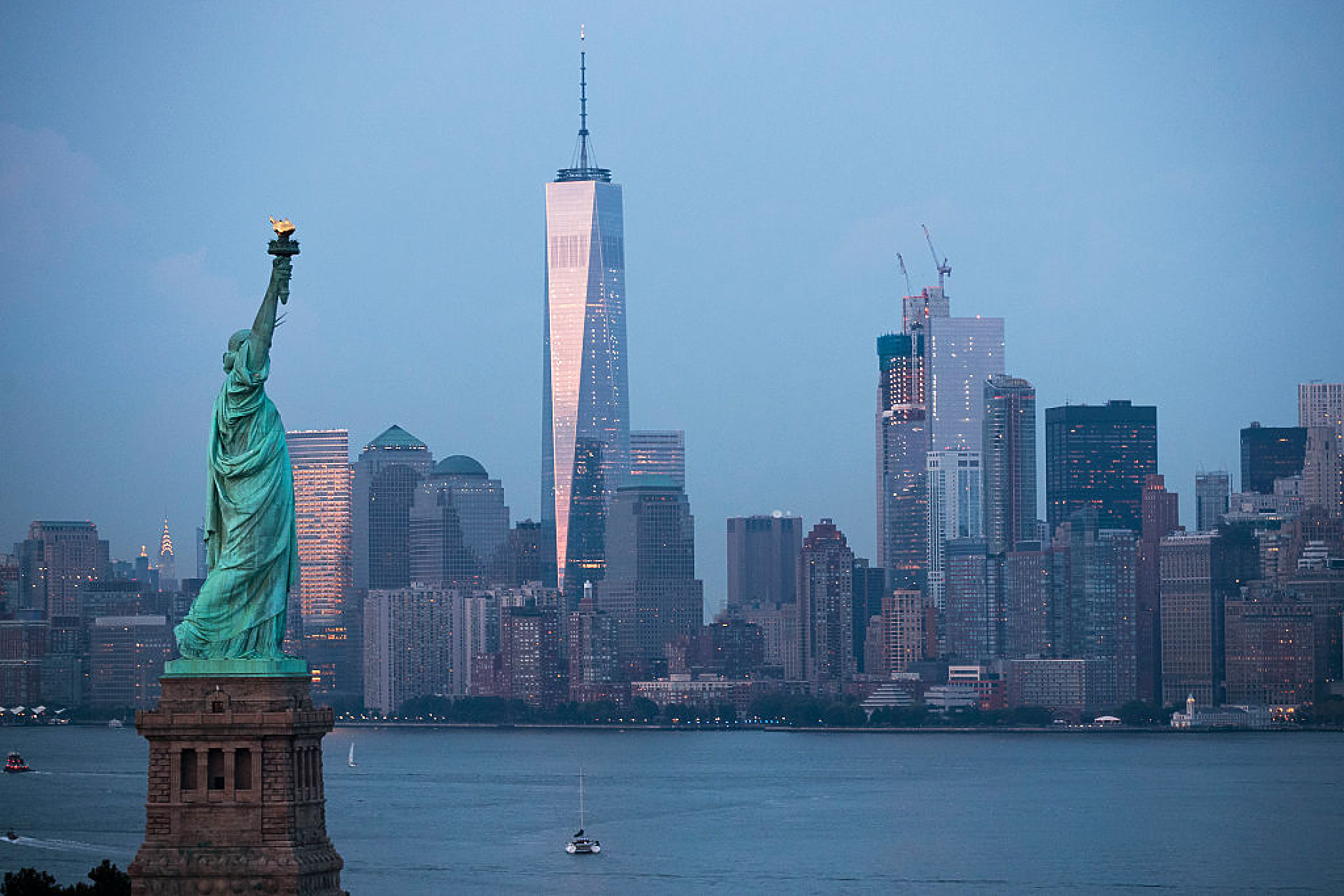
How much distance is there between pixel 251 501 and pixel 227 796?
134 inches

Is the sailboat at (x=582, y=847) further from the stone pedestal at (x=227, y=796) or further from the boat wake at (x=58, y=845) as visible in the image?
the stone pedestal at (x=227, y=796)

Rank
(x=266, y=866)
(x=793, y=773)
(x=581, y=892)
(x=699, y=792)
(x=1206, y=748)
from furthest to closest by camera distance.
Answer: (x=1206, y=748) → (x=793, y=773) → (x=699, y=792) → (x=581, y=892) → (x=266, y=866)

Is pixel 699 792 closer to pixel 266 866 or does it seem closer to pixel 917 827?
pixel 917 827

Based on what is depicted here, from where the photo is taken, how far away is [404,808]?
120 meters

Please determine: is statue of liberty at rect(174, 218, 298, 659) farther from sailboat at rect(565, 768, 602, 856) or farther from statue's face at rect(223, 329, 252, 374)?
sailboat at rect(565, 768, 602, 856)

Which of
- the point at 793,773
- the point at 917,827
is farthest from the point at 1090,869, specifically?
the point at 793,773

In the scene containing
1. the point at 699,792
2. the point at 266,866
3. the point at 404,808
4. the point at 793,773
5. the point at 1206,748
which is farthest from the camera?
the point at 1206,748

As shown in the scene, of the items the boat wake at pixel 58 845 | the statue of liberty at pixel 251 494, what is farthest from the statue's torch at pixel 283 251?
the boat wake at pixel 58 845

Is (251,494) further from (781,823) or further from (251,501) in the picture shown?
(781,823)

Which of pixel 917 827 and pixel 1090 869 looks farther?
pixel 917 827

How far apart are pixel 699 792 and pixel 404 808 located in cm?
2220

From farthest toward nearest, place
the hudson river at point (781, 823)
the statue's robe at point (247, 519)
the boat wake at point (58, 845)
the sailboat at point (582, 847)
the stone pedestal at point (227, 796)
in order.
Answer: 1. the sailboat at point (582, 847)
2. the hudson river at point (781, 823)
3. the boat wake at point (58, 845)
4. the statue's robe at point (247, 519)
5. the stone pedestal at point (227, 796)

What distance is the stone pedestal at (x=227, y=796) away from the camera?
27.2m

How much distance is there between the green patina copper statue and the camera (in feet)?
92.9
